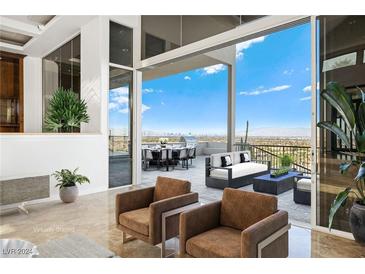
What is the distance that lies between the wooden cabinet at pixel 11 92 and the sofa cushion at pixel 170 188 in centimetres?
601

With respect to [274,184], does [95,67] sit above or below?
above

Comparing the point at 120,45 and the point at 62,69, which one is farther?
the point at 62,69

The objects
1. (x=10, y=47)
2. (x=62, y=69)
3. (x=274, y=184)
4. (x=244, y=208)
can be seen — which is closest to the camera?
(x=244, y=208)

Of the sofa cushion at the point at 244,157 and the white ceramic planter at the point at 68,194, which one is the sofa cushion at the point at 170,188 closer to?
the white ceramic planter at the point at 68,194

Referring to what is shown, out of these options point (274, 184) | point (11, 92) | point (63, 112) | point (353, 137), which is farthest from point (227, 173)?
point (11, 92)

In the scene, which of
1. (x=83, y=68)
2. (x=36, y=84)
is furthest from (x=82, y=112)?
(x=36, y=84)

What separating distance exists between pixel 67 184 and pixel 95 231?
1601 mm

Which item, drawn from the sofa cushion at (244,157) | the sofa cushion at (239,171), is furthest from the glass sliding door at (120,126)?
the sofa cushion at (244,157)

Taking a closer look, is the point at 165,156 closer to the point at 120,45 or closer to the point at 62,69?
the point at 120,45

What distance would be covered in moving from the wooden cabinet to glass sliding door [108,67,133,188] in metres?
3.41

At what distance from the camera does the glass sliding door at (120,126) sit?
5.52 meters

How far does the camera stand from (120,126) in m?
5.68

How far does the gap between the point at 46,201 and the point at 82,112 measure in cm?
182
